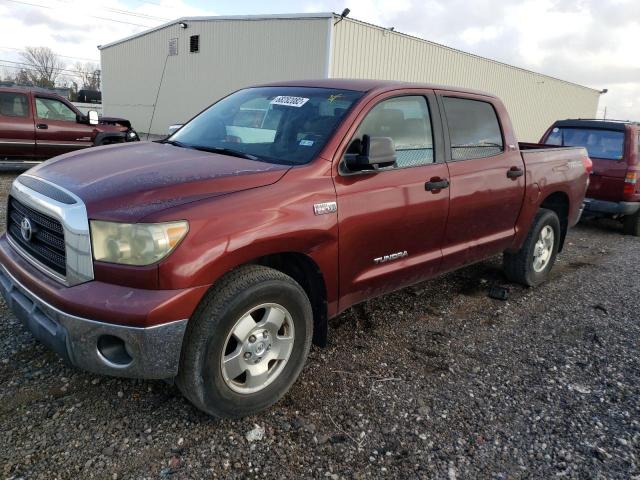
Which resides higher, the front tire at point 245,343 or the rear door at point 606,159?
the rear door at point 606,159

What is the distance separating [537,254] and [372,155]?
2945 mm

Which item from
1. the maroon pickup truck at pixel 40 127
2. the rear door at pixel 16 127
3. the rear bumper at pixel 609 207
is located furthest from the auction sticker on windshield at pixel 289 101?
the rear door at pixel 16 127

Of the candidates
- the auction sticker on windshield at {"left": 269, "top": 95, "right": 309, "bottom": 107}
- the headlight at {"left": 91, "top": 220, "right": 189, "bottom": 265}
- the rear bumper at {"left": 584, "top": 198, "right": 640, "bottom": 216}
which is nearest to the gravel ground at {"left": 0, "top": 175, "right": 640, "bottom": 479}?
the headlight at {"left": 91, "top": 220, "right": 189, "bottom": 265}

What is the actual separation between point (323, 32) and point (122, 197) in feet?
51.0

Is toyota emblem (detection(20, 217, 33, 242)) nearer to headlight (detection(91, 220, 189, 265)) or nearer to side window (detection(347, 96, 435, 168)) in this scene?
headlight (detection(91, 220, 189, 265))

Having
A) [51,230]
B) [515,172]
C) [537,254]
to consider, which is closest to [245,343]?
[51,230]

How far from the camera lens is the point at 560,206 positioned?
531cm

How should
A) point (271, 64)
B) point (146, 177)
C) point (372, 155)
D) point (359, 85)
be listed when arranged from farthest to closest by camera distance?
point (271, 64) < point (359, 85) < point (372, 155) < point (146, 177)

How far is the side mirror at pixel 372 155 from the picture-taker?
294 centimetres

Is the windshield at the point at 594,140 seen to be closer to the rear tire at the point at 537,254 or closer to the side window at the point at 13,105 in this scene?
the rear tire at the point at 537,254

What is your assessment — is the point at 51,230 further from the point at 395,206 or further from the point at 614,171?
the point at 614,171

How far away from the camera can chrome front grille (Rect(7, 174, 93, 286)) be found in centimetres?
233

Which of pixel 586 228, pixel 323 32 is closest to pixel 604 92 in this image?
pixel 323 32

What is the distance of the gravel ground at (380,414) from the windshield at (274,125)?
1.43m
